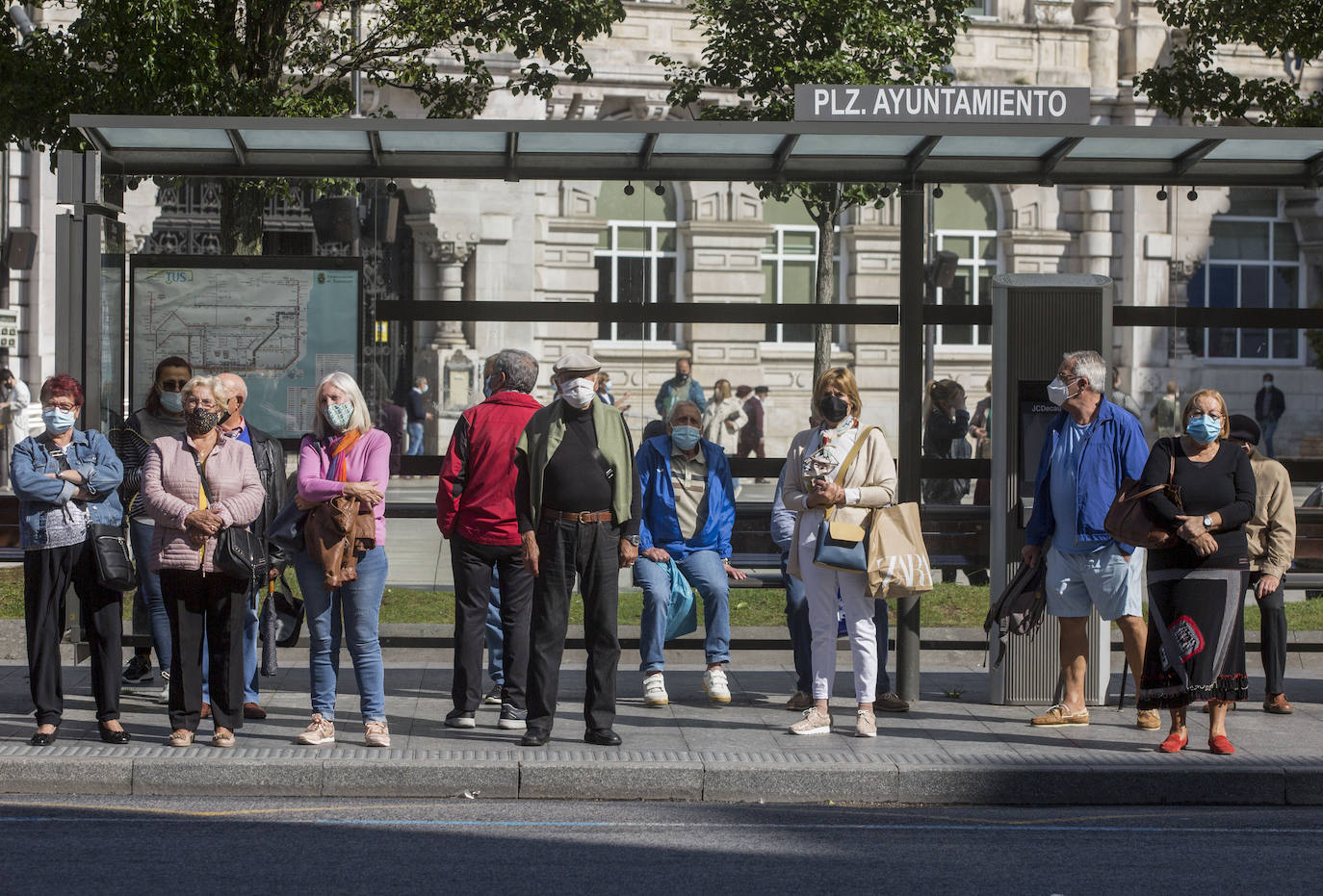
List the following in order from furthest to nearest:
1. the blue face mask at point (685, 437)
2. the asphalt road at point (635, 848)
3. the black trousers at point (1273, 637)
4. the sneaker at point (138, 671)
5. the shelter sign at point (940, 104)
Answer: the sneaker at point (138, 671) → the blue face mask at point (685, 437) → the black trousers at point (1273, 637) → the shelter sign at point (940, 104) → the asphalt road at point (635, 848)

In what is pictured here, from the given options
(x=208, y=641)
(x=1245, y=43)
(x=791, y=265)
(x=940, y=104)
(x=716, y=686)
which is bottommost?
(x=716, y=686)

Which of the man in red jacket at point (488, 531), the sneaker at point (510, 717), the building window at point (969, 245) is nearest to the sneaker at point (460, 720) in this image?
the man in red jacket at point (488, 531)

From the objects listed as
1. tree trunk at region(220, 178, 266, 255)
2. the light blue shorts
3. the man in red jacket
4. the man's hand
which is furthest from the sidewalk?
tree trunk at region(220, 178, 266, 255)

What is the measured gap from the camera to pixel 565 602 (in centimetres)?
800

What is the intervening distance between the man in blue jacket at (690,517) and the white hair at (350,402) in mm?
1848

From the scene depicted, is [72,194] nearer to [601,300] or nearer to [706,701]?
[601,300]

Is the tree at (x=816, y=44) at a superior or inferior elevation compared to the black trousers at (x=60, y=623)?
superior

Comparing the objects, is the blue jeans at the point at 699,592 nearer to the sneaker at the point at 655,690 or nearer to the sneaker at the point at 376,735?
the sneaker at the point at 655,690

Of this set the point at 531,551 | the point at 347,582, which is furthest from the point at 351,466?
the point at 531,551

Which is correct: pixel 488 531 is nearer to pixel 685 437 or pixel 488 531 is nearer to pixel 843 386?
pixel 685 437

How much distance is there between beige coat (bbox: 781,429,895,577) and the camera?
8.21m

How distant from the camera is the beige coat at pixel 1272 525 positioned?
898 cm

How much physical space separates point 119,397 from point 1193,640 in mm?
5922

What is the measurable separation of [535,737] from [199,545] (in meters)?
1.73
